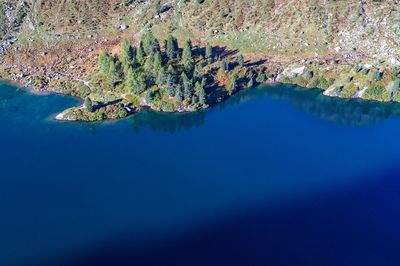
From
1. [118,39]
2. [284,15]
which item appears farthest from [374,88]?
[118,39]

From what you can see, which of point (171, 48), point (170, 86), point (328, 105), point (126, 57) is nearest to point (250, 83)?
point (328, 105)

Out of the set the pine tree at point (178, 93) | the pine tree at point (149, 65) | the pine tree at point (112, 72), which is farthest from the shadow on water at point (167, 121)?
the pine tree at point (112, 72)

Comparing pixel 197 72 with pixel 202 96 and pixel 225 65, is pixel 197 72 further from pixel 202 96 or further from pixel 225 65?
pixel 202 96

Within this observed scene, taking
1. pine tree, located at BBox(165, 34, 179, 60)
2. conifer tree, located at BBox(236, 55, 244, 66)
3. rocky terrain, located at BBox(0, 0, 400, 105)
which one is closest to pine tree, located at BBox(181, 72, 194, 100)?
pine tree, located at BBox(165, 34, 179, 60)

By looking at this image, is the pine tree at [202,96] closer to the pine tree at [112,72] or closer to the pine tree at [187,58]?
the pine tree at [187,58]

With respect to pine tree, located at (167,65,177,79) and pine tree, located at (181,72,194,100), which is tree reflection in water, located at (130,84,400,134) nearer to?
pine tree, located at (181,72,194,100)
